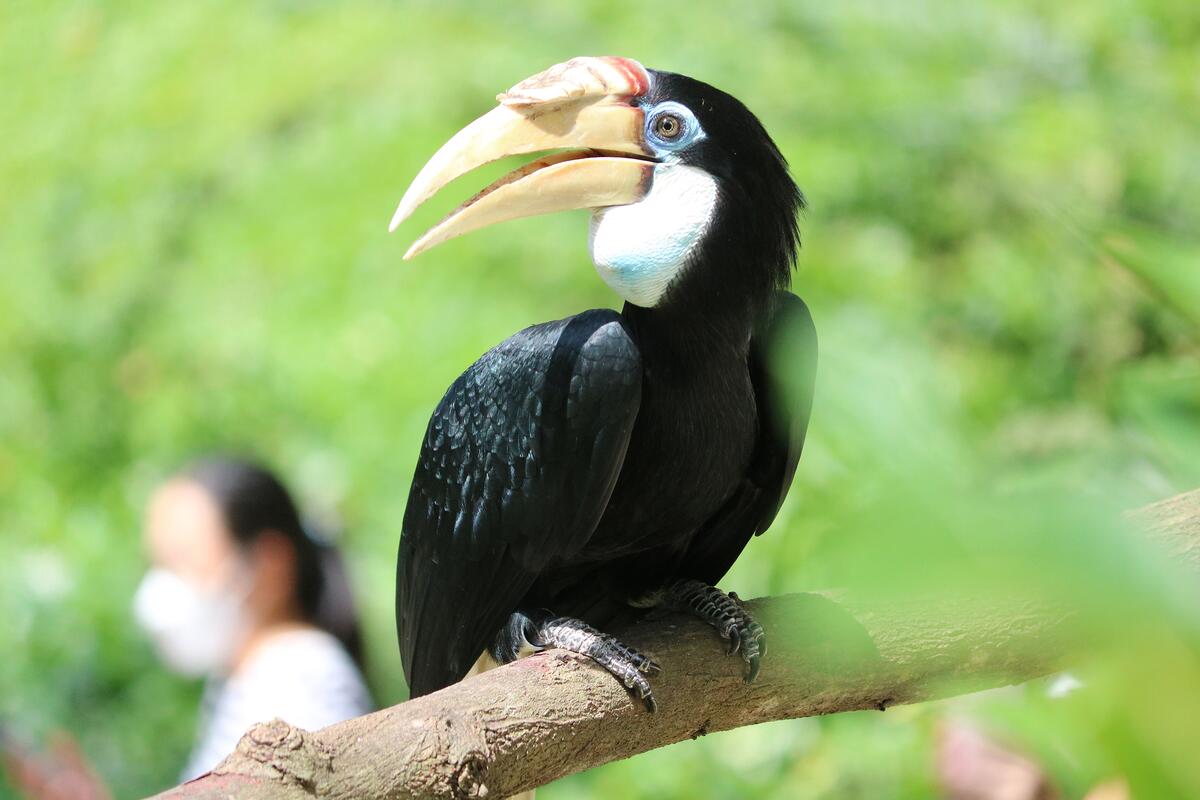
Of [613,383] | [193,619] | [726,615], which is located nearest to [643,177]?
[613,383]

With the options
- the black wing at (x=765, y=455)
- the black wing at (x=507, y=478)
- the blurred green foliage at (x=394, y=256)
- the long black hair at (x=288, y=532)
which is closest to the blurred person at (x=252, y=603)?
the long black hair at (x=288, y=532)

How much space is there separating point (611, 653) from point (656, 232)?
1.62 ft

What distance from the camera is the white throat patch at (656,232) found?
159cm

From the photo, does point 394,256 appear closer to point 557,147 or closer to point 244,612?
point 244,612

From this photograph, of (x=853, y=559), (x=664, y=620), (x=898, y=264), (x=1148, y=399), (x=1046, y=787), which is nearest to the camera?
(x=853, y=559)

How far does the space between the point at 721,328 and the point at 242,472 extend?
1.73m

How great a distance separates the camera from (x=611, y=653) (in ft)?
5.14

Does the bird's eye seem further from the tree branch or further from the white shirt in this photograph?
the white shirt

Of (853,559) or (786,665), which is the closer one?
(853,559)

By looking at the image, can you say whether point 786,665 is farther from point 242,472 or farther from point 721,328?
point 242,472

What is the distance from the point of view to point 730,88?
4953mm

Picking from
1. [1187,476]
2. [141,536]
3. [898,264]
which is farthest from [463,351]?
[1187,476]

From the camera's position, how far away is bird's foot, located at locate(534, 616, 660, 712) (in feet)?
5.09

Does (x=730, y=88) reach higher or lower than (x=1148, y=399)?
higher
